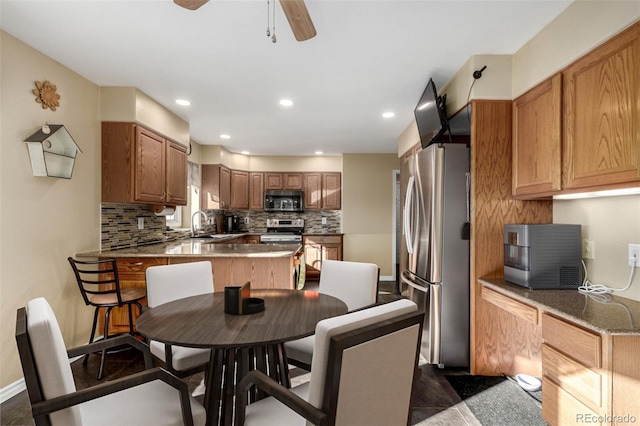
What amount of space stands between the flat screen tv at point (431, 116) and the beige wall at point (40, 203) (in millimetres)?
3036

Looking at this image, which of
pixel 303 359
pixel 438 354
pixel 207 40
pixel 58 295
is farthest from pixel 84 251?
pixel 438 354

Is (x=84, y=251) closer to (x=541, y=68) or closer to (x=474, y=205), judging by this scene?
(x=474, y=205)

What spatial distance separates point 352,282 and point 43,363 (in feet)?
5.37

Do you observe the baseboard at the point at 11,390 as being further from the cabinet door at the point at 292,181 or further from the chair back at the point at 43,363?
the cabinet door at the point at 292,181

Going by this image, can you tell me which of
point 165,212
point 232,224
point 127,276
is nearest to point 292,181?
point 232,224

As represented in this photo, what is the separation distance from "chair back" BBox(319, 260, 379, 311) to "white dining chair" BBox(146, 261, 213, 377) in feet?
2.83

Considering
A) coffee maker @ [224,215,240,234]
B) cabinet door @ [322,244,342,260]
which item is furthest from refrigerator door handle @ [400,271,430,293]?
coffee maker @ [224,215,240,234]

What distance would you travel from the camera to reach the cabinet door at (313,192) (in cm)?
625

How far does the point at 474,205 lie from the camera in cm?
242

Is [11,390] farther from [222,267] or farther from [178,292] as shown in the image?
[222,267]

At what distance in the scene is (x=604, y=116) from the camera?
1.60 metres

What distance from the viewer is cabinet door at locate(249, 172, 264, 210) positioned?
6254mm

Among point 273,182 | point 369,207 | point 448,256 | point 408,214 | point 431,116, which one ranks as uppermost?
point 431,116

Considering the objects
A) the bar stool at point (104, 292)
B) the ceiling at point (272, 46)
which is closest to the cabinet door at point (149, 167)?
the ceiling at point (272, 46)
